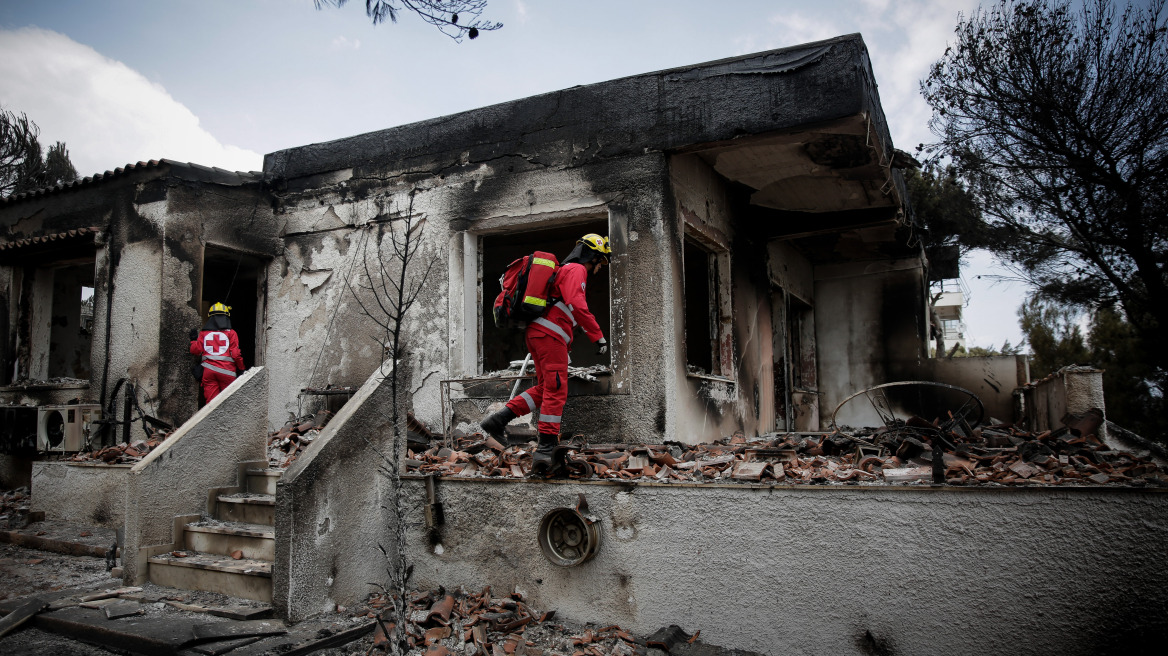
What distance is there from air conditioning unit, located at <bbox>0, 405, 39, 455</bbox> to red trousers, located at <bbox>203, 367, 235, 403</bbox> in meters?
1.80

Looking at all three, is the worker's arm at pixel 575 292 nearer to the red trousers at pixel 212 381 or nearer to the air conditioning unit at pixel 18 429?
the red trousers at pixel 212 381

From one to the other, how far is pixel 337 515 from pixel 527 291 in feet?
6.85

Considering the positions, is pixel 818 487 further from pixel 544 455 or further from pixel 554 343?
pixel 554 343

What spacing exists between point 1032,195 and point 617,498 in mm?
9713

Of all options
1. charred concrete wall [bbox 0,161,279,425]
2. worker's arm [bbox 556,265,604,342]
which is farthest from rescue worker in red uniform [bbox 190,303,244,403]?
worker's arm [bbox 556,265,604,342]

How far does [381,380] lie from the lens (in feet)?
18.0

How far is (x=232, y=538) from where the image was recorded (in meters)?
5.50

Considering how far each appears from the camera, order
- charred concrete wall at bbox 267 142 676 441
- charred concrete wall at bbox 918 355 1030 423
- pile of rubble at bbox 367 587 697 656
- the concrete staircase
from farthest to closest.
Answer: charred concrete wall at bbox 918 355 1030 423 < charred concrete wall at bbox 267 142 676 441 < the concrete staircase < pile of rubble at bbox 367 587 697 656

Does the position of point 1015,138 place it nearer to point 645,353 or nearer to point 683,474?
point 645,353

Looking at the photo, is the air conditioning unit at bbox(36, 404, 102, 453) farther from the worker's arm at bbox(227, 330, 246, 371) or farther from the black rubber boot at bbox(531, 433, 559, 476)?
the black rubber boot at bbox(531, 433, 559, 476)

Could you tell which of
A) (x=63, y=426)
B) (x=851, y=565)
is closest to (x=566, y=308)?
(x=851, y=565)

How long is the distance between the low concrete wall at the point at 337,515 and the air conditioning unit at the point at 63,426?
4.38 m

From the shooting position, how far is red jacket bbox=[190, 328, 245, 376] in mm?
7965

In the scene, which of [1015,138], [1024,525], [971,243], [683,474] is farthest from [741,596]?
[971,243]
